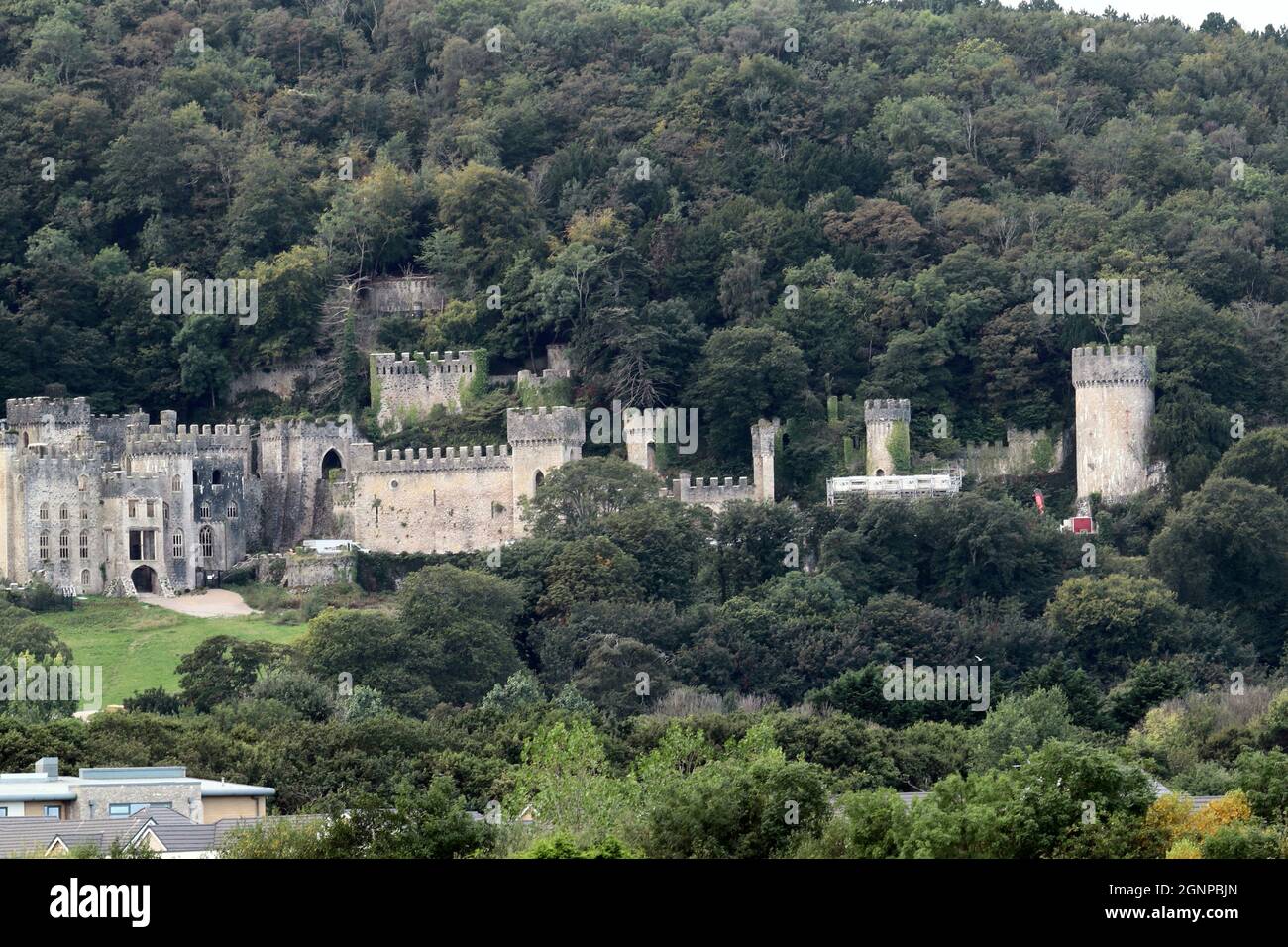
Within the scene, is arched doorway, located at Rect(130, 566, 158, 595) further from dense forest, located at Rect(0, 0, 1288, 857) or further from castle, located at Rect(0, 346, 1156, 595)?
dense forest, located at Rect(0, 0, 1288, 857)

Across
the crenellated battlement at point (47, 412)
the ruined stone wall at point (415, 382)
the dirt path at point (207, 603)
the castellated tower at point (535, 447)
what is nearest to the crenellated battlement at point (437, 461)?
the castellated tower at point (535, 447)

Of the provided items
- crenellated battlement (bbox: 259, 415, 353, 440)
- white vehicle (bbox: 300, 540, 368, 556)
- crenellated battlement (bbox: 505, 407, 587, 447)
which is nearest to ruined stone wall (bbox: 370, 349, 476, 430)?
crenellated battlement (bbox: 259, 415, 353, 440)

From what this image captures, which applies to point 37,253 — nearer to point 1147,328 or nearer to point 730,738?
point 1147,328

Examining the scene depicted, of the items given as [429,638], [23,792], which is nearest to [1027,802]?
[23,792]

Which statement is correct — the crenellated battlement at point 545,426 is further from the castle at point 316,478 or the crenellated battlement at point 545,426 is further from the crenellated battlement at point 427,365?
the crenellated battlement at point 427,365

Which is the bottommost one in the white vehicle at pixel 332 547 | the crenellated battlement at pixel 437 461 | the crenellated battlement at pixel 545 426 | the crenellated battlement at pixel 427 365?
the white vehicle at pixel 332 547

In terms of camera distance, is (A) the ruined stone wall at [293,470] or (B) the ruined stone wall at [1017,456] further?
(B) the ruined stone wall at [1017,456]

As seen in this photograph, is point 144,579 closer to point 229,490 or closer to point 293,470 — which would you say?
point 229,490
